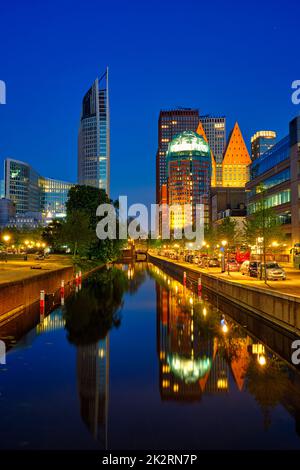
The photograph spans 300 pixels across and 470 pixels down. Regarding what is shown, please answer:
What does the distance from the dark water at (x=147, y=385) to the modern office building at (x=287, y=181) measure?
53.3 metres

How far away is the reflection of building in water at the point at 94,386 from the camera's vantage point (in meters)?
14.3

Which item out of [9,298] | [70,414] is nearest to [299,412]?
[70,414]

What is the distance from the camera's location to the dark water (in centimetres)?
1340

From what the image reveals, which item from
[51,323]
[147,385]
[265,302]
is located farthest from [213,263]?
[147,385]

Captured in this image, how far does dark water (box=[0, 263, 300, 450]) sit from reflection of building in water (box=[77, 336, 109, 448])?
0.04 m

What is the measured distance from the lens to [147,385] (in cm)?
1880

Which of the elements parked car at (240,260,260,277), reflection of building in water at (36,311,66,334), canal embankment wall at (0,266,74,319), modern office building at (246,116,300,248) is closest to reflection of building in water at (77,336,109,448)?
reflection of building in water at (36,311,66,334)

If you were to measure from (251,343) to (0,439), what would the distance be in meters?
16.5

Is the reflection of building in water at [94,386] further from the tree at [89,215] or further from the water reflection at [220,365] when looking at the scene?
the tree at [89,215]

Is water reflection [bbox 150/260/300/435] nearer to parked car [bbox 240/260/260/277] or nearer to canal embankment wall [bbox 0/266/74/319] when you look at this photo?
canal embankment wall [bbox 0/266/74/319]

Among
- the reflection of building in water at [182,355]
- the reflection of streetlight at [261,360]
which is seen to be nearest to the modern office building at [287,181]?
the reflection of building in water at [182,355]

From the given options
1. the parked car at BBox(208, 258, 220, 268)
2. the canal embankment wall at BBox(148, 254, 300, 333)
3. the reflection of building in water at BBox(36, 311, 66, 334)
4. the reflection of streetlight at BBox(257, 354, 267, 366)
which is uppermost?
the parked car at BBox(208, 258, 220, 268)

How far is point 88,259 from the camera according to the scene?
334 ft

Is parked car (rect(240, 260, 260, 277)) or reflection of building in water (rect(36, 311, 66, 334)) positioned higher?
parked car (rect(240, 260, 260, 277))
